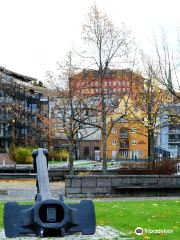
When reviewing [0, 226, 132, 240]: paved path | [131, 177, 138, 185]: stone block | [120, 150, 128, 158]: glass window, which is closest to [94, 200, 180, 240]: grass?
[0, 226, 132, 240]: paved path

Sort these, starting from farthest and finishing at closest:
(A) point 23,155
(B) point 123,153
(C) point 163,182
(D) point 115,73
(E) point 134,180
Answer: (B) point 123,153 → (A) point 23,155 → (D) point 115,73 → (C) point 163,182 → (E) point 134,180

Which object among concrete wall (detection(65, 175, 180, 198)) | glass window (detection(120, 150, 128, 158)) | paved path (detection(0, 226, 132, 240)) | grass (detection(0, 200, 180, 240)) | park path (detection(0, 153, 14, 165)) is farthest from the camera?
glass window (detection(120, 150, 128, 158))

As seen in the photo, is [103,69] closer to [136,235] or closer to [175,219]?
[175,219]

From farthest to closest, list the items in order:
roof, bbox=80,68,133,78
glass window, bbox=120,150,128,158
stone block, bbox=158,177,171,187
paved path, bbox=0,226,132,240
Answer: glass window, bbox=120,150,128,158, roof, bbox=80,68,133,78, stone block, bbox=158,177,171,187, paved path, bbox=0,226,132,240

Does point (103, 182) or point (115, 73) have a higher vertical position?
point (115, 73)

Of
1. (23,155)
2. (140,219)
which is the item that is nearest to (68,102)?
(140,219)

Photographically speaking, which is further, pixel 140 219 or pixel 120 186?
pixel 120 186

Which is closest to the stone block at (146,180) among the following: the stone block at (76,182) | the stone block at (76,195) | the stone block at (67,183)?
the stone block at (76,195)

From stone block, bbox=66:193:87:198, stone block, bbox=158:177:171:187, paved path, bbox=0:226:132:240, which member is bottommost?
stone block, bbox=66:193:87:198

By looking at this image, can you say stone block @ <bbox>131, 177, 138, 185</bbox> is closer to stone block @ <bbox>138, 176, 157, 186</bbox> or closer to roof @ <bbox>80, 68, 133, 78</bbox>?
stone block @ <bbox>138, 176, 157, 186</bbox>

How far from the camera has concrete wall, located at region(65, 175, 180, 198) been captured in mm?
22531

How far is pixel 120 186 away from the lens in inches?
902

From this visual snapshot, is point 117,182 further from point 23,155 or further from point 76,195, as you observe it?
point 23,155

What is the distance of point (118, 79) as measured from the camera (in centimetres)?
3070
